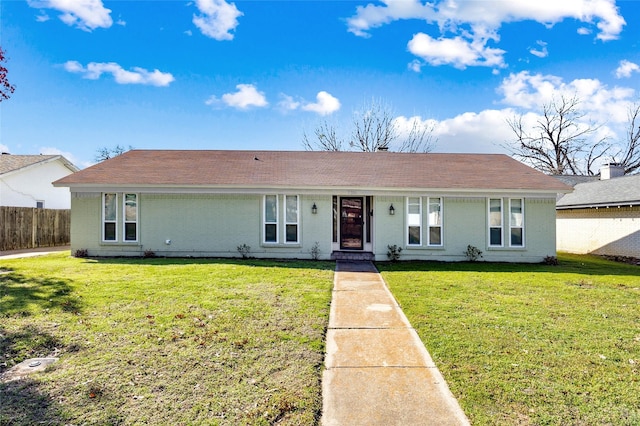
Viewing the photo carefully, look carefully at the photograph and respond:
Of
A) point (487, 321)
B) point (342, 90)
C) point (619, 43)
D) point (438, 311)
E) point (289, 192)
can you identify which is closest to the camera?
point (487, 321)

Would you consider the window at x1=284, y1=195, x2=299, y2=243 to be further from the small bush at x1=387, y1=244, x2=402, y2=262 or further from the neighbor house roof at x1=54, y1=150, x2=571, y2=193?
the small bush at x1=387, y1=244, x2=402, y2=262

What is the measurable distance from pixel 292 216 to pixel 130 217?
590cm

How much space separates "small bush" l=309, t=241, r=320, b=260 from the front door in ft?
5.78

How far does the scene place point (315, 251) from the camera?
12.8m

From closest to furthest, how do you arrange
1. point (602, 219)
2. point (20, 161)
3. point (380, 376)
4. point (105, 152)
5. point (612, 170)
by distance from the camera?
point (380, 376) → point (602, 219) → point (20, 161) → point (612, 170) → point (105, 152)

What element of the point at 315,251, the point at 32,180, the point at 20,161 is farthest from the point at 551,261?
the point at 20,161

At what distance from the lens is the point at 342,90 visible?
24750 mm

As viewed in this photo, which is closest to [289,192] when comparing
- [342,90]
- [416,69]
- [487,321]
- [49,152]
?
[487,321]

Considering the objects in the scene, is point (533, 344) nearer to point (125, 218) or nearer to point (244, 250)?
point (244, 250)

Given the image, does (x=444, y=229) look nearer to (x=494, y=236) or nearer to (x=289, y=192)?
(x=494, y=236)

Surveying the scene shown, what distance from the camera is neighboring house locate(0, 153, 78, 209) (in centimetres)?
1838

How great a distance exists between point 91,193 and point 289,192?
721 cm

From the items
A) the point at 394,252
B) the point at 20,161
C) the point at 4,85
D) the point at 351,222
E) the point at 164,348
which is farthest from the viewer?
the point at 20,161

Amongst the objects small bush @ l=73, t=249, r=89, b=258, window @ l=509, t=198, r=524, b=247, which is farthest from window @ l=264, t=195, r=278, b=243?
window @ l=509, t=198, r=524, b=247
